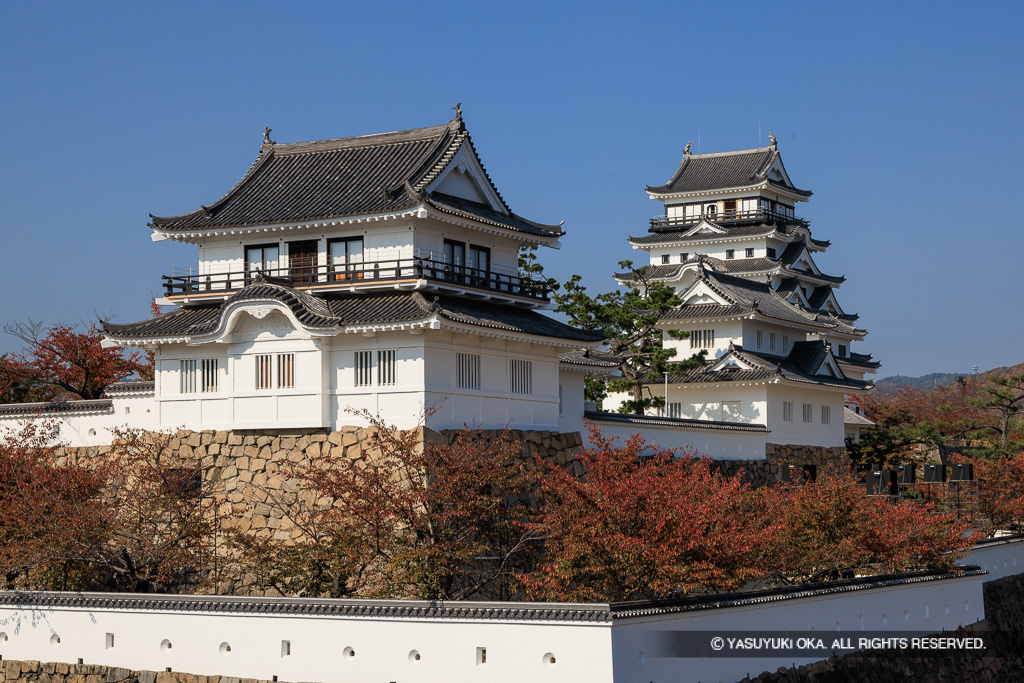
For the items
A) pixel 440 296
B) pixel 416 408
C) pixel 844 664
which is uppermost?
pixel 440 296

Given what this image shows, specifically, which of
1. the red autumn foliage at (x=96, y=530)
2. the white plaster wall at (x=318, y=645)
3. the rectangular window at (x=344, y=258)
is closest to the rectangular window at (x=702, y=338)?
the rectangular window at (x=344, y=258)

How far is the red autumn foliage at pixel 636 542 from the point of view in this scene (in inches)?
782

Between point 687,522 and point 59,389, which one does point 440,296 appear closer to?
point 687,522

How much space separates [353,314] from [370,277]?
5.50 ft

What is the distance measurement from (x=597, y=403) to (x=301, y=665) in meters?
32.6

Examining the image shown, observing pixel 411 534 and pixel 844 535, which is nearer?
pixel 411 534

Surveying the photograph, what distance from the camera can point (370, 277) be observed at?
3034 centimetres

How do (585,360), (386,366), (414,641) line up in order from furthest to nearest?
(585,360) → (386,366) → (414,641)

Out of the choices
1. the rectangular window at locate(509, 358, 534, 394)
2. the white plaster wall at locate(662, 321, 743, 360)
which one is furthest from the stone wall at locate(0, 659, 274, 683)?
the white plaster wall at locate(662, 321, 743, 360)

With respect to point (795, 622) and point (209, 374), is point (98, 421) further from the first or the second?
point (795, 622)

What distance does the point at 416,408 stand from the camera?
2794 centimetres

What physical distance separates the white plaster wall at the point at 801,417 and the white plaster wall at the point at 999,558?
12226 mm

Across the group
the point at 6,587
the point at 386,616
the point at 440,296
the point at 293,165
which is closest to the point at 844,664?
the point at 386,616

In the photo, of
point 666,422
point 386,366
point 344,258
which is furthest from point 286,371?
point 666,422
